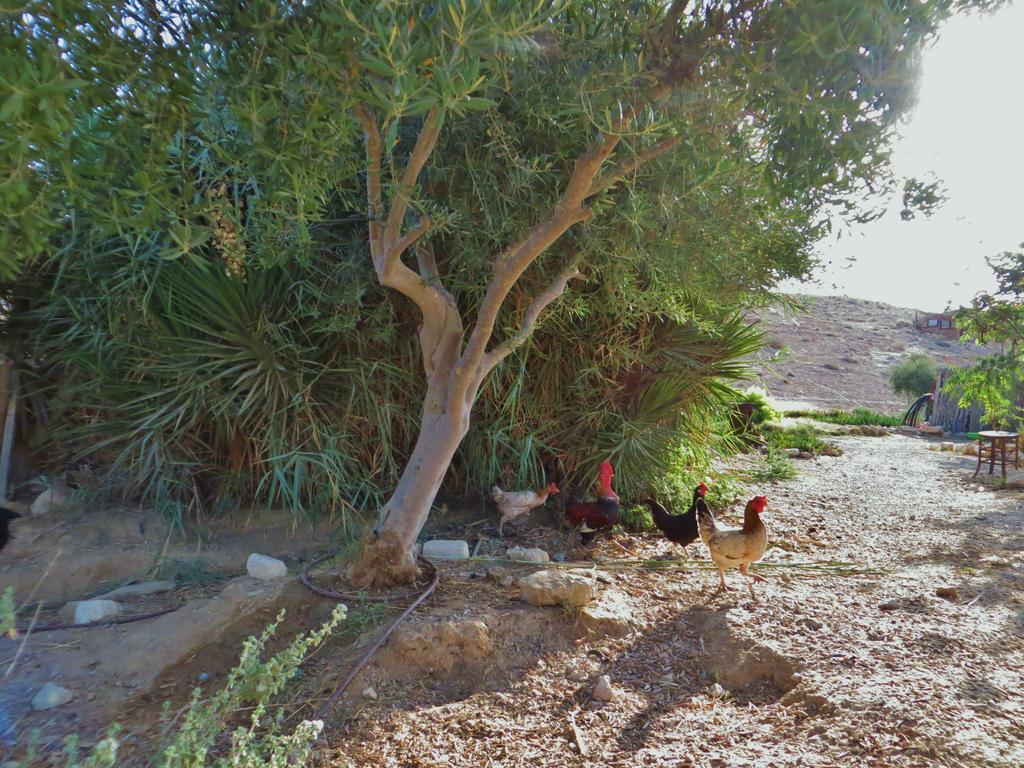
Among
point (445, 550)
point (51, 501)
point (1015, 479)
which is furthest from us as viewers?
point (1015, 479)

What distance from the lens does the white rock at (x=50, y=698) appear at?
2.76m

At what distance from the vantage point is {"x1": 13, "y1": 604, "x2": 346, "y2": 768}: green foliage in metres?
1.65

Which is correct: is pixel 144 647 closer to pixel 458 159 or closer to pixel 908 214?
pixel 458 159

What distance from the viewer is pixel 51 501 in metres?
4.98

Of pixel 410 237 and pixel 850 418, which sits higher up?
pixel 410 237

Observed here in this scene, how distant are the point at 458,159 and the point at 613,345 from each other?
7.08 ft

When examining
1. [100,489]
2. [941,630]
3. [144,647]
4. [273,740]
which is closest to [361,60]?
[273,740]

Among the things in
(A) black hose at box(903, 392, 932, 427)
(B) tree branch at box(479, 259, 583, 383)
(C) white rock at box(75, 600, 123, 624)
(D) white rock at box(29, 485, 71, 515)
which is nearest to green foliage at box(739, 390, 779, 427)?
(A) black hose at box(903, 392, 932, 427)

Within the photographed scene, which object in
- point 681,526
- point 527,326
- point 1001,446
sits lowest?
point 681,526

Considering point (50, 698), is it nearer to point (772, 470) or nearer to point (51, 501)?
point (51, 501)

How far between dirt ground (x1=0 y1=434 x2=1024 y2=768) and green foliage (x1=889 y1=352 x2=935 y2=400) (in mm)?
19331

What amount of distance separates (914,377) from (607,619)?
21932 millimetres

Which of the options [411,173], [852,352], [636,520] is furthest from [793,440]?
[852,352]

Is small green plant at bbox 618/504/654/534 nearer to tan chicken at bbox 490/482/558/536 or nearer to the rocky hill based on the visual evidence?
tan chicken at bbox 490/482/558/536
